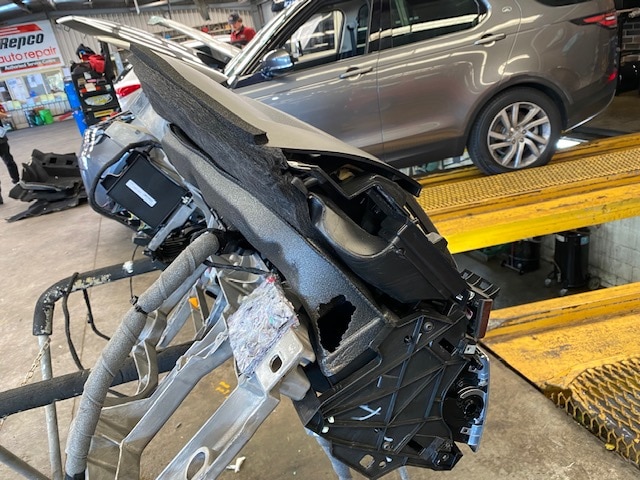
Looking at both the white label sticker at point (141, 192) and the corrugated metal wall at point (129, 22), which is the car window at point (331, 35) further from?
the corrugated metal wall at point (129, 22)

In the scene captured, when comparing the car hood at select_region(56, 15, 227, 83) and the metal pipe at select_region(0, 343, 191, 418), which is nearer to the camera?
the metal pipe at select_region(0, 343, 191, 418)

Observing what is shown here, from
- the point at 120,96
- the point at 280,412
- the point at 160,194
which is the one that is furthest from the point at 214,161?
the point at 120,96

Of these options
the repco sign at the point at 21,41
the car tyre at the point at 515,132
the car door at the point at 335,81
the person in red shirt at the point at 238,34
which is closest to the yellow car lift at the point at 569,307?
the car tyre at the point at 515,132

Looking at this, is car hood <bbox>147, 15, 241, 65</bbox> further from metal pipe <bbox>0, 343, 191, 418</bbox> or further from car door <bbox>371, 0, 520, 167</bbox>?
metal pipe <bbox>0, 343, 191, 418</bbox>

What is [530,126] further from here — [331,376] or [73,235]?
[73,235]

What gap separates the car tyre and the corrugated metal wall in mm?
16023

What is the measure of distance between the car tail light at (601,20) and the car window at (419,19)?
2.66ft

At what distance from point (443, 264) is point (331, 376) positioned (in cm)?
33

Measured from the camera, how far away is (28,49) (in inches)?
667

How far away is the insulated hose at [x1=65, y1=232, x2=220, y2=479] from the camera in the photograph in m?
1.00

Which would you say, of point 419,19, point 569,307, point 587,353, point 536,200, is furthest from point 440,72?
point 587,353

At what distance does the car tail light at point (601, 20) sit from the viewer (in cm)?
337

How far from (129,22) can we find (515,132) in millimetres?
18699

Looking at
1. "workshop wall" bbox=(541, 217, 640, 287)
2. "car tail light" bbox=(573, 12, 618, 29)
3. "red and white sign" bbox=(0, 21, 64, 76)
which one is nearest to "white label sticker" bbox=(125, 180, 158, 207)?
"car tail light" bbox=(573, 12, 618, 29)
